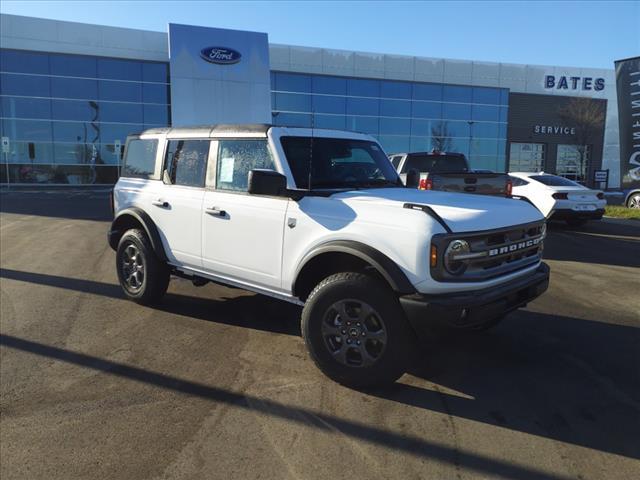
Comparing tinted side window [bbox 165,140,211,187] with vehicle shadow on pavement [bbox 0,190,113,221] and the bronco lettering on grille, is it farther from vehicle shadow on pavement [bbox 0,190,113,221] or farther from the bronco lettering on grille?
vehicle shadow on pavement [bbox 0,190,113,221]

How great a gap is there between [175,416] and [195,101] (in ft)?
87.3

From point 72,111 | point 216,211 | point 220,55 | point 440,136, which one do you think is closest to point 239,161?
point 216,211

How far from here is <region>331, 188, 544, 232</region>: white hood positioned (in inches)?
143

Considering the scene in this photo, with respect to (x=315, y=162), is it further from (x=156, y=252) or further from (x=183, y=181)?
(x=156, y=252)

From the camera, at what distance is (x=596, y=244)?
10.9 m

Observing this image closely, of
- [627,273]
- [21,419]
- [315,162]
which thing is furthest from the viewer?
[627,273]

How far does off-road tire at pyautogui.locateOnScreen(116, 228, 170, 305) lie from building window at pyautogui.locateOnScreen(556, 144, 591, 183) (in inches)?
1701

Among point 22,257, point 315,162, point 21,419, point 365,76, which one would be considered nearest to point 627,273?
point 315,162

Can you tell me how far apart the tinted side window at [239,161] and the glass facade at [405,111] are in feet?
92.9

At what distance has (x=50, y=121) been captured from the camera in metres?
30.3

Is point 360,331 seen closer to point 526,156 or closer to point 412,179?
point 412,179

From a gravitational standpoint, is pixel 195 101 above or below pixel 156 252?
above

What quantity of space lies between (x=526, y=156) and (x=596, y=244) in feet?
110

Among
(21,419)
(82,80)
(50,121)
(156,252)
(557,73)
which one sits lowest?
(21,419)
